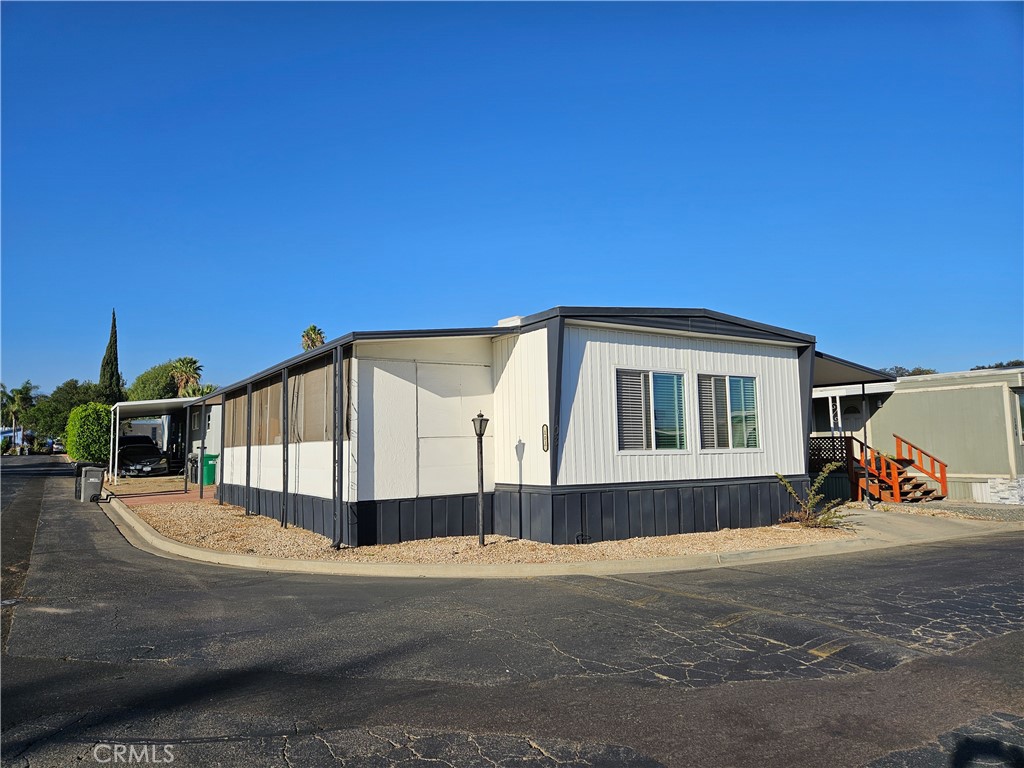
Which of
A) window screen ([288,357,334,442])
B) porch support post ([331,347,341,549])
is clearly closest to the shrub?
window screen ([288,357,334,442])

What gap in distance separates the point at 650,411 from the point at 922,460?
13492 millimetres

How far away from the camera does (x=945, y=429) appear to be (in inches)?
842

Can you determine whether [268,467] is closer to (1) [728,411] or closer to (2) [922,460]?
(1) [728,411]

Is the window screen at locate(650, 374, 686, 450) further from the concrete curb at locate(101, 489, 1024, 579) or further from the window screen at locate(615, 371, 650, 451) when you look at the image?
the concrete curb at locate(101, 489, 1024, 579)

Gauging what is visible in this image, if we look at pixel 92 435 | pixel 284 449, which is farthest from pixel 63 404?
pixel 284 449

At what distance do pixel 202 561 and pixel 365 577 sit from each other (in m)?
3.14

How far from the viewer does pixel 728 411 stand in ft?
46.6

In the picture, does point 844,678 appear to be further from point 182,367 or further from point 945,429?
point 182,367

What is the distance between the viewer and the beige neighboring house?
19969mm

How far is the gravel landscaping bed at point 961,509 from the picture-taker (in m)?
16.5

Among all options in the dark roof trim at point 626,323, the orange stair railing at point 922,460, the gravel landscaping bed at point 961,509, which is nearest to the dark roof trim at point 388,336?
the dark roof trim at point 626,323

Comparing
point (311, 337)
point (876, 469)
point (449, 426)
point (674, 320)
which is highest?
point (311, 337)

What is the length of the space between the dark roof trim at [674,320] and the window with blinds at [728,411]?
938 millimetres

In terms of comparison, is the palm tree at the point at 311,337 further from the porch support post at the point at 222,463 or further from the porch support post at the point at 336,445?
the porch support post at the point at 336,445
